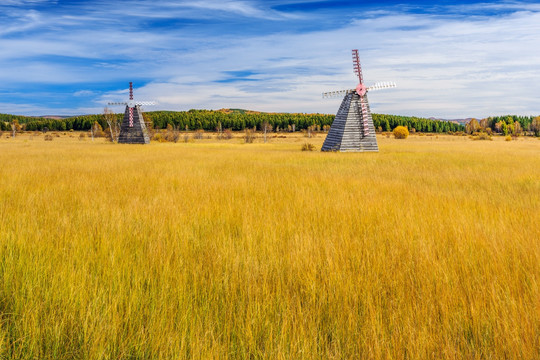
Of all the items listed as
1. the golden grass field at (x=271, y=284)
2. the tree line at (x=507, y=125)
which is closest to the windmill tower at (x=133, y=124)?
the golden grass field at (x=271, y=284)

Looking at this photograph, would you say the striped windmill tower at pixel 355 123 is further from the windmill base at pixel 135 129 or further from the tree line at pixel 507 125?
the tree line at pixel 507 125

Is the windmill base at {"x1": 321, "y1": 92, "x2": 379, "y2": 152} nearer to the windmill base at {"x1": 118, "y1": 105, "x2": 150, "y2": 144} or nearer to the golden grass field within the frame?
the golden grass field

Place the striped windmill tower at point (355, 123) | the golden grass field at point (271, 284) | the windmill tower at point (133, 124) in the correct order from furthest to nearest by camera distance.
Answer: the windmill tower at point (133, 124) → the striped windmill tower at point (355, 123) → the golden grass field at point (271, 284)

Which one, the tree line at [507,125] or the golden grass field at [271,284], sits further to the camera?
the tree line at [507,125]

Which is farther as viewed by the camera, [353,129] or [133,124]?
[133,124]

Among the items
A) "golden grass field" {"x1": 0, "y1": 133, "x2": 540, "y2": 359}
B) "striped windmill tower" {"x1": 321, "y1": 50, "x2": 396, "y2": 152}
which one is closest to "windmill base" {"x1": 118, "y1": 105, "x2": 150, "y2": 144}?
"striped windmill tower" {"x1": 321, "y1": 50, "x2": 396, "y2": 152}

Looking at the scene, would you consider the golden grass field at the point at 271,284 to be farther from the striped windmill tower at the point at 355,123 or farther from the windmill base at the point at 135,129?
the windmill base at the point at 135,129

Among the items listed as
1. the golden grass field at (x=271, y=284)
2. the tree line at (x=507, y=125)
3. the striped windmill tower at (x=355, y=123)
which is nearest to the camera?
the golden grass field at (x=271, y=284)

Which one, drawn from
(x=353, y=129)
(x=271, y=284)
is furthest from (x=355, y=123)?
(x=271, y=284)

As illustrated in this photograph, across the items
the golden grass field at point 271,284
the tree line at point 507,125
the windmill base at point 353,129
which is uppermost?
the tree line at point 507,125

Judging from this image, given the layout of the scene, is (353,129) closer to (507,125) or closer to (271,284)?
(271,284)

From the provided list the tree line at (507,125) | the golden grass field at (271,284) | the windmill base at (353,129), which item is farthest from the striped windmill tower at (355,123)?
the tree line at (507,125)

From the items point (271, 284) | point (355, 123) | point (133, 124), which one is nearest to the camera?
point (271, 284)

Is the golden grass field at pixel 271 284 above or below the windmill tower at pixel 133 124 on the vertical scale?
below
